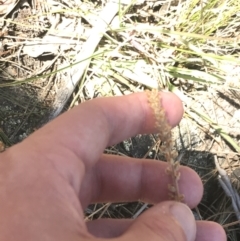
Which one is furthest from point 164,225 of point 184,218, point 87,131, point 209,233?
point 209,233

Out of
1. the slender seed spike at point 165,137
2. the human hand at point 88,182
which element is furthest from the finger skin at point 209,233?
the slender seed spike at point 165,137

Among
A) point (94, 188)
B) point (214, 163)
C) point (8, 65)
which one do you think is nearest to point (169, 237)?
point (94, 188)

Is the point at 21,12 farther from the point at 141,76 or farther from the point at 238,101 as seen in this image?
the point at 238,101

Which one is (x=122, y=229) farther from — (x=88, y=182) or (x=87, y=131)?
(x=87, y=131)

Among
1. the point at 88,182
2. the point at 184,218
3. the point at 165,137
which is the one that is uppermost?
the point at 165,137

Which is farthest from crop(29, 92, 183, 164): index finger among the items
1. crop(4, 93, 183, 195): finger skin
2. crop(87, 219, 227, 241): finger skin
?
crop(87, 219, 227, 241): finger skin

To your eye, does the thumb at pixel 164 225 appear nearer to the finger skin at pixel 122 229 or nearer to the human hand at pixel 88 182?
the human hand at pixel 88 182

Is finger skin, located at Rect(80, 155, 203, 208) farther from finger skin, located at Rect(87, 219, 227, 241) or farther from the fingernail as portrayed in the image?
the fingernail
